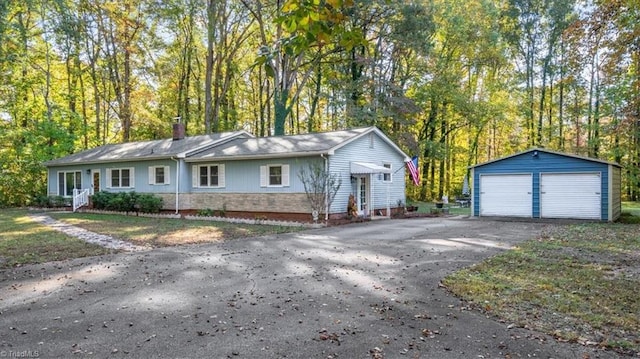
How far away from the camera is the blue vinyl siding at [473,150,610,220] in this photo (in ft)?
49.3

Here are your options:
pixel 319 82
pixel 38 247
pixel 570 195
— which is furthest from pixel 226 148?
pixel 570 195

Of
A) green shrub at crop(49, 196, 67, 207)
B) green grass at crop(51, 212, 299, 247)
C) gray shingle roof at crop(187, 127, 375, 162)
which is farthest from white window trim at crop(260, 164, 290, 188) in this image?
green shrub at crop(49, 196, 67, 207)

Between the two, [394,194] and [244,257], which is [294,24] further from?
[394,194]

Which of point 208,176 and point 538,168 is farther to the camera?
point 208,176

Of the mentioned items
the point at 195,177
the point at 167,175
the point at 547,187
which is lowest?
the point at 547,187

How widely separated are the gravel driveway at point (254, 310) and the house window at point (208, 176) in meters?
9.22

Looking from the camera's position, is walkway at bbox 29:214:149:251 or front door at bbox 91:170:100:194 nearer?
walkway at bbox 29:214:149:251

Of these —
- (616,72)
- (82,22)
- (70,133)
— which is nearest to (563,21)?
(616,72)

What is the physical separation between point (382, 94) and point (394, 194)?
26.2 feet

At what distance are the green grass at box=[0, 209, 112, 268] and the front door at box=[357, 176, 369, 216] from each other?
10.1 metres

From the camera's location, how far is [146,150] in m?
20.8

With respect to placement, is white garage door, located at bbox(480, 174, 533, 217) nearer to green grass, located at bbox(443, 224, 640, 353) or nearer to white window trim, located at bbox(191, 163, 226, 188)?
green grass, located at bbox(443, 224, 640, 353)

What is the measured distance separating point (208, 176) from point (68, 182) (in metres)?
10.6

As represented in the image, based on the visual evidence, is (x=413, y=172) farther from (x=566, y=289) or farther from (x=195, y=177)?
(x=566, y=289)
